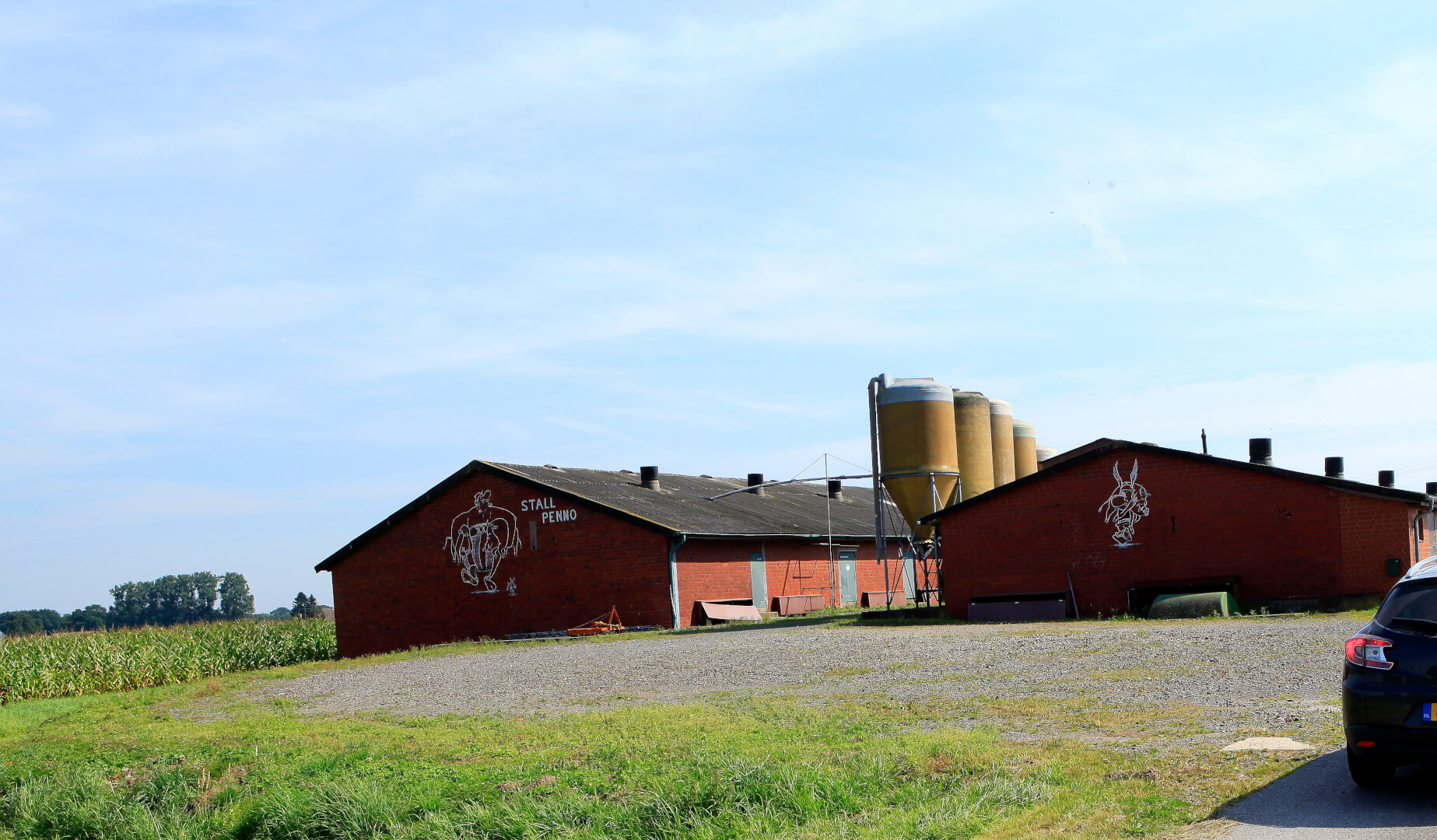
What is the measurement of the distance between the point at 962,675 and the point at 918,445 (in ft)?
49.3

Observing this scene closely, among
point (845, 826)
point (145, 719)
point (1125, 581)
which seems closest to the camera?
point (845, 826)

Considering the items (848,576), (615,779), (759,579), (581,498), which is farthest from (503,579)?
(615,779)

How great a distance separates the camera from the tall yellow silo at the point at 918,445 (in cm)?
3014

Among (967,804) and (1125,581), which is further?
(1125,581)

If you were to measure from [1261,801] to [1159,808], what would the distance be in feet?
2.13

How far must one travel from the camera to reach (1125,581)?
2681 cm

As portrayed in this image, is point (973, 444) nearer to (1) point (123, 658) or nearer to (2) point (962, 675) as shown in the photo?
(2) point (962, 675)

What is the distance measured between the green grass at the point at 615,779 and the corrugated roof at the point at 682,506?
17.9 meters

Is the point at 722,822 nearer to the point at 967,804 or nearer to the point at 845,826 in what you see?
the point at 845,826

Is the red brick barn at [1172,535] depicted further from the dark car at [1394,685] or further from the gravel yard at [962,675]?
the dark car at [1394,685]

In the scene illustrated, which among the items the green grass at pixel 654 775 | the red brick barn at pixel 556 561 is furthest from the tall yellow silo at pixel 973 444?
the green grass at pixel 654 775

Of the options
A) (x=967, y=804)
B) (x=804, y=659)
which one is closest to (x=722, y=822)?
(x=967, y=804)

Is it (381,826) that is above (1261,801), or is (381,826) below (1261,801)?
below

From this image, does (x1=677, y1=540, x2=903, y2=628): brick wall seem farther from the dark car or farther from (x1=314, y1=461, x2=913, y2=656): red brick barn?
the dark car
